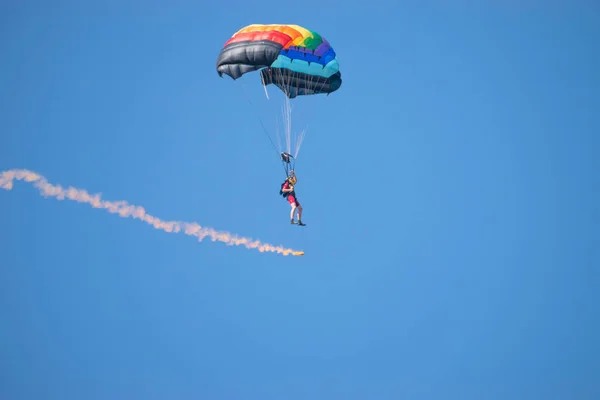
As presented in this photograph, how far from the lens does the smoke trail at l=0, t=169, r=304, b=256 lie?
1076 inches

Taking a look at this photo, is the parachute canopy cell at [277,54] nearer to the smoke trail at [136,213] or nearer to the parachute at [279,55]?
the parachute at [279,55]

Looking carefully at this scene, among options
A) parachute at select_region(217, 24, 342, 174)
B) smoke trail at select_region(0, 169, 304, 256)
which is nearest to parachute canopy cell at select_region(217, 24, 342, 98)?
parachute at select_region(217, 24, 342, 174)

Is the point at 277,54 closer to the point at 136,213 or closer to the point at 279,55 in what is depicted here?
the point at 279,55

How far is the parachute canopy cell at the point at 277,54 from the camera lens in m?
27.9

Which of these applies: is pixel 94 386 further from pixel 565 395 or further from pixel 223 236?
pixel 223 236

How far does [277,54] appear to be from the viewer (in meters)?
27.9

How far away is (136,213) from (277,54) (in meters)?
6.15

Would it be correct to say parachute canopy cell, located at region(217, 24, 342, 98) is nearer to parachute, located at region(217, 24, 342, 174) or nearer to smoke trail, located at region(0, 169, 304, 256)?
parachute, located at region(217, 24, 342, 174)

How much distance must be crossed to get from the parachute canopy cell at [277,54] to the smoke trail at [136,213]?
182 inches

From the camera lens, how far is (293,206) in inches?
1073

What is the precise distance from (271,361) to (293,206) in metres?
37.7

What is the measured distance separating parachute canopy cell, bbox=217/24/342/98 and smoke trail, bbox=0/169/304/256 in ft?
15.2

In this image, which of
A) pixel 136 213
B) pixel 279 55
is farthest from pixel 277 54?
pixel 136 213

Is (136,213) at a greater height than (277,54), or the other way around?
(277,54)
